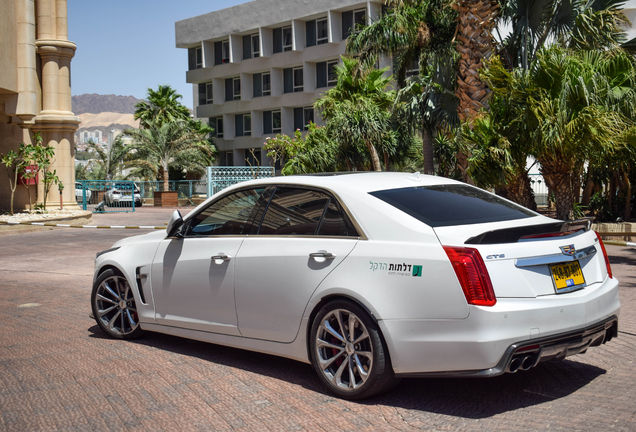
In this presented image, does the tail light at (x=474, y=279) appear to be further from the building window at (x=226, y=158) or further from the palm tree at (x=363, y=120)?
the building window at (x=226, y=158)

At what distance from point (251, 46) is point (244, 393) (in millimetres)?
51795

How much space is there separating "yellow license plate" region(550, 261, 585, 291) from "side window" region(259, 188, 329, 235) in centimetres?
168

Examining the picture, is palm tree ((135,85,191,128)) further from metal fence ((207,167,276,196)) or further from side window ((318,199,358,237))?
side window ((318,199,358,237))

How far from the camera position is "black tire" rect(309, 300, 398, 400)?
427 centimetres

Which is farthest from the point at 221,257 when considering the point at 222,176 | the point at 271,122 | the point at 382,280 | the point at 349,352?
the point at 271,122

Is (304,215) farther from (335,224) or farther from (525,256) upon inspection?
(525,256)

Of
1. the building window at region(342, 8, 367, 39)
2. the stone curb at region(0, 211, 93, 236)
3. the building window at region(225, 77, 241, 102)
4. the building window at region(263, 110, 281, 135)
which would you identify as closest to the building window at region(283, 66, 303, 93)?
the building window at region(263, 110, 281, 135)

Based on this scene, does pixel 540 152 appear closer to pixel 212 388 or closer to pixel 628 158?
pixel 628 158

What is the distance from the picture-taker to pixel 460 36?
1877cm

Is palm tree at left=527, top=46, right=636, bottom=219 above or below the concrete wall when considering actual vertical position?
below

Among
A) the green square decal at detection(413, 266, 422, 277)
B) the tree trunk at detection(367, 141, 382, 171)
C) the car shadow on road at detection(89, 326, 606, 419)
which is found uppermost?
the tree trunk at detection(367, 141, 382, 171)

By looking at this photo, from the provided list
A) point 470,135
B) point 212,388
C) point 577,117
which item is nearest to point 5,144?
point 470,135

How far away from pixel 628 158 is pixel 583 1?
5478mm

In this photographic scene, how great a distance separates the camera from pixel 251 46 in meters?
54.0
